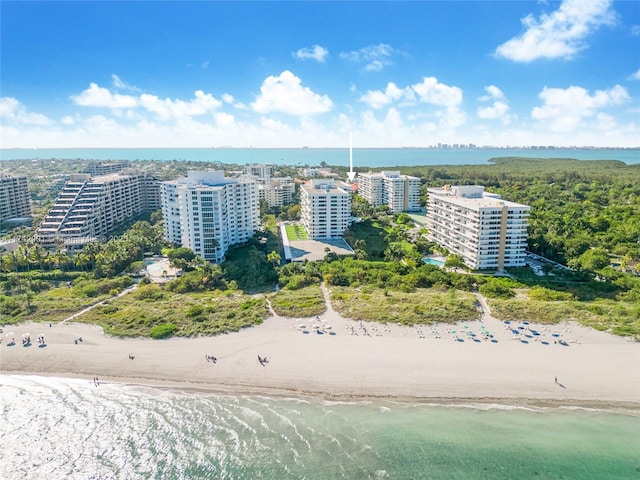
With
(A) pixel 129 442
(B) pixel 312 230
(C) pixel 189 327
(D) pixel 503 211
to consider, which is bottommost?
(A) pixel 129 442

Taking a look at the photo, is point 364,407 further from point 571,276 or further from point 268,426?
point 571,276

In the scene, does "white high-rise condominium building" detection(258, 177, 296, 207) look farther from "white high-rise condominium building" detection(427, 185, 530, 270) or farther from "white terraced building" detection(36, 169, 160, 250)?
"white high-rise condominium building" detection(427, 185, 530, 270)

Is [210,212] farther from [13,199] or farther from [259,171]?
[259,171]

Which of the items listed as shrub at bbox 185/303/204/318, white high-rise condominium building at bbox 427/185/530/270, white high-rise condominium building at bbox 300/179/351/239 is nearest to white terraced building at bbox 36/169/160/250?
shrub at bbox 185/303/204/318

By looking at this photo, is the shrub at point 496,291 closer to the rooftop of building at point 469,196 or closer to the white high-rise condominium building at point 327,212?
the rooftop of building at point 469,196

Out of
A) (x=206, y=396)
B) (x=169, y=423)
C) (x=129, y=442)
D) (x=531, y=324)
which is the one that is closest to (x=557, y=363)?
(x=531, y=324)

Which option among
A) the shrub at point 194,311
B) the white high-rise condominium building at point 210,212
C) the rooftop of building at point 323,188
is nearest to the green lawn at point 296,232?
the white high-rise condominium building at point 210,212

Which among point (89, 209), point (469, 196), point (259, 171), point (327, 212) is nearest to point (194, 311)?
point (327, 212)
